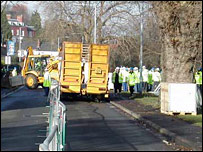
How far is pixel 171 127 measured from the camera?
15766mm

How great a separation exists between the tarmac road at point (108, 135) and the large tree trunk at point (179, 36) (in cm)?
356

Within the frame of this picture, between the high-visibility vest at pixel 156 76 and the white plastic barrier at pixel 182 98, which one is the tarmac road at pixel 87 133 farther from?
the high-visibility vest at pixel 156 76

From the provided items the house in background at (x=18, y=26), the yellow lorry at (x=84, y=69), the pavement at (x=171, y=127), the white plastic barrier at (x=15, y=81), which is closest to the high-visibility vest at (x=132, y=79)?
the yellow lorry at (x=84, y=69)

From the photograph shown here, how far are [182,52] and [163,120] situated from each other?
483 centimetres

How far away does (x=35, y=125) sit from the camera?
1625 centimetres

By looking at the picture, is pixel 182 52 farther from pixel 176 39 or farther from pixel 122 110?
pixel 122 110

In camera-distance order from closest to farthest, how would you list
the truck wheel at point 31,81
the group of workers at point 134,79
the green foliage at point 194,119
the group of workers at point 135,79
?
1. the green foliage at point 194,119
2. the group of workers at point 135,79
3. the group of workers at point 134,79
4. the truck wheel at point 31,81

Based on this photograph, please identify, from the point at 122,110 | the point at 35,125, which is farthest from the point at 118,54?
the point at 35,125

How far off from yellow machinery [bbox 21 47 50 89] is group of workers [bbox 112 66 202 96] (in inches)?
268

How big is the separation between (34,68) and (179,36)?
2138cm

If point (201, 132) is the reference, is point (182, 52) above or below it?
above

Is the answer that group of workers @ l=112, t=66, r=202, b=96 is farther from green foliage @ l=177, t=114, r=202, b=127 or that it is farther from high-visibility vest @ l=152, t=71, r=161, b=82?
green foliage @ l=177, t=114, r=202, b=127

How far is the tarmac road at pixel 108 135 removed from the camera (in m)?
12.3

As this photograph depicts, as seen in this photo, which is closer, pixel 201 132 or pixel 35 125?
pixel 201 132
